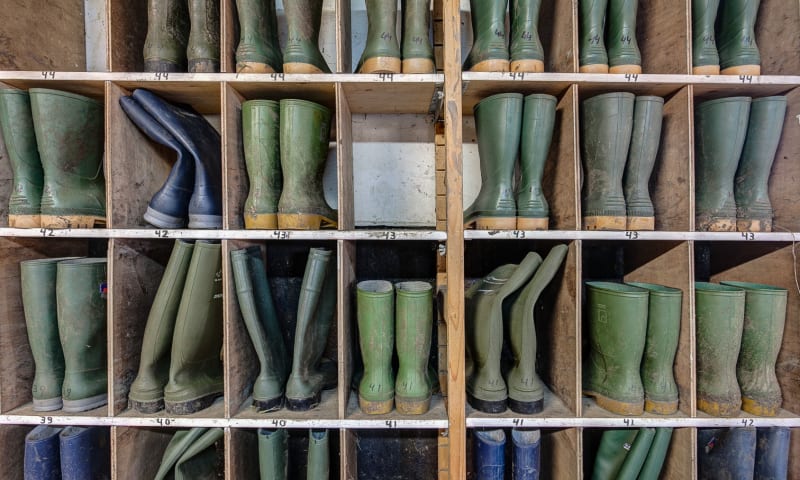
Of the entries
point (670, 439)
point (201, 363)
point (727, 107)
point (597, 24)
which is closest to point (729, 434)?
point (670, 439)

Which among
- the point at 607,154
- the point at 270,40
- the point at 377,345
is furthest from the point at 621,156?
the point at 270,40

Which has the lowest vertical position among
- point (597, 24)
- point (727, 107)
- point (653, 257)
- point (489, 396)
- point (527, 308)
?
point (489, 396)

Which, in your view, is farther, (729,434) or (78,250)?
(78,250)

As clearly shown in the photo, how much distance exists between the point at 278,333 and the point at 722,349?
1373mm

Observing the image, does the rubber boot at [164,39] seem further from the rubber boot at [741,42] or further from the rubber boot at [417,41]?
the rubber boot at [741,42]

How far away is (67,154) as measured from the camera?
114 centimetres

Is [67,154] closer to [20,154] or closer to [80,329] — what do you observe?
[20,154]

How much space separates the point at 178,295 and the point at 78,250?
1.99 feet

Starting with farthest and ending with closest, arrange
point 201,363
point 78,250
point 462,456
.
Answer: point 78,250 < point 201,363 < point 462,456

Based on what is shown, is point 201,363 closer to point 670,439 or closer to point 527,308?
point 527,308

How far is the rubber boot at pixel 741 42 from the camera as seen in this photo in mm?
1137

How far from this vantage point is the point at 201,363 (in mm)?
1194

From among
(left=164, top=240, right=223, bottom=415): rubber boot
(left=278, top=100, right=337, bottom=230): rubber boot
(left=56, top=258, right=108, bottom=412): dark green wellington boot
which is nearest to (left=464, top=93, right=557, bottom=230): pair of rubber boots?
(left=278, top=100, right=337, bottom=230): rubber boot

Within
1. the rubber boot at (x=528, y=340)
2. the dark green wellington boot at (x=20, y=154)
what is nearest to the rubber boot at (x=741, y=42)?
the rubber boot at (x=528, y=340)
